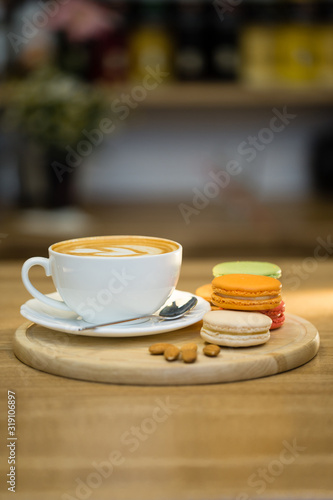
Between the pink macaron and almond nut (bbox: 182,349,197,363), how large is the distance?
126 millimetres

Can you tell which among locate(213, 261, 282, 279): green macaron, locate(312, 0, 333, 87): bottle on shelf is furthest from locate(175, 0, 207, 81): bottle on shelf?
locate(213, 261, 282, 279): green macaron

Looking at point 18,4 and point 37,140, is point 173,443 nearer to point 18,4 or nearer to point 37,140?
point 37,140

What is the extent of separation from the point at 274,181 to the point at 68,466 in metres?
2.22

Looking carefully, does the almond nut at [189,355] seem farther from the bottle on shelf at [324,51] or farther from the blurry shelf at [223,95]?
the bottle on shelf at [324,51]

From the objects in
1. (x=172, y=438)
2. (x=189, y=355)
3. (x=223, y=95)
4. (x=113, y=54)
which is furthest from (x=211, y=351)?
(x=113, y=54)

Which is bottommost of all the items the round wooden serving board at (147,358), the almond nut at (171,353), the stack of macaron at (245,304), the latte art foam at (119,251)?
the round wooden serving board at (147,358)

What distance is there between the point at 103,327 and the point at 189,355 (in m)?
0.10

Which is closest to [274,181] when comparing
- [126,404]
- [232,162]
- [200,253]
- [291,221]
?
[232,162]

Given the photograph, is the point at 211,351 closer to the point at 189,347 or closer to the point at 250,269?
the point at 189,347

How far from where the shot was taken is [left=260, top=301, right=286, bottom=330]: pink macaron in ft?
2.44

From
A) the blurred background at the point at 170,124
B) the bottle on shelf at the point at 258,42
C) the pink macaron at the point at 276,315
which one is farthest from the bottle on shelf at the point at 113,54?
the pink macaron at the point at 276,315

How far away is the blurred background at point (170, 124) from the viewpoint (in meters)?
1.97

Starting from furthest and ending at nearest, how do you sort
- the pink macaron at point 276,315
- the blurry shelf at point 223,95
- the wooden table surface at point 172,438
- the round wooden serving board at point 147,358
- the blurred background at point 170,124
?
1. the blurry shelf at point 223,95
2. the blurred background at point 170,124
3. the pink macaron at point 276,315
4. the round wooden serving board at point 147,358
5. the wooden table surface at point 172,438

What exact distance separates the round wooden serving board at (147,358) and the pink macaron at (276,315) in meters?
0.02
